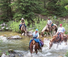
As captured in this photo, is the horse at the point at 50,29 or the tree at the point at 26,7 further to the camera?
the tree at the point at 26,7

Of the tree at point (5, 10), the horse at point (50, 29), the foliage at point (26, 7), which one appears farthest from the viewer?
the tree at point (5, 10)

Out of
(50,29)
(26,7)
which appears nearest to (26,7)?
(26,7)

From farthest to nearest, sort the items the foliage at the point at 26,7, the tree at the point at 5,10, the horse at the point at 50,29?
the tree at the point at 5,10, the foliage at the point at 26,7, the horse at the point at 50,29

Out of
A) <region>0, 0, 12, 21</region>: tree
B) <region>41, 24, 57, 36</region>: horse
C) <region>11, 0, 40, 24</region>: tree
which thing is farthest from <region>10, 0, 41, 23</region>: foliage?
<region>41, 24, 57, 36</region>: horse

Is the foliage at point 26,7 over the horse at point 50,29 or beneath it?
over

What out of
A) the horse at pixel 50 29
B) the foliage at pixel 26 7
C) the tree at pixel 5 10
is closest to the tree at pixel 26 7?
the foliage at pixel 26 7

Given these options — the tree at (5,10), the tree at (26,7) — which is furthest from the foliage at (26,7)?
the tree at (5,10)

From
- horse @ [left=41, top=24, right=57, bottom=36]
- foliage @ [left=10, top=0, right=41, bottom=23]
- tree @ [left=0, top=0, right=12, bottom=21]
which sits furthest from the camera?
tree @ [left=0, top=0, right=12, bottom=21]

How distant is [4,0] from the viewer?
21.8 m

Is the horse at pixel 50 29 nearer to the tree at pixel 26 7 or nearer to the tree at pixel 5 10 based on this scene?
the tree at pixel 26 7

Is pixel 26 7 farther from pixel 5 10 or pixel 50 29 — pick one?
pixel 50 29

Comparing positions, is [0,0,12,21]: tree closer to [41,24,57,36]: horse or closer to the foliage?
the foliage

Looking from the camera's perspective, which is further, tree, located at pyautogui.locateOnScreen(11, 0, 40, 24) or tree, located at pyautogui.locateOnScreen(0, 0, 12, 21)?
tree, located at pyautogui.locateOnScreen(0, 0, 12, 21)

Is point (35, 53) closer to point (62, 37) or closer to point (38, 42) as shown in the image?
point (38, 42)
